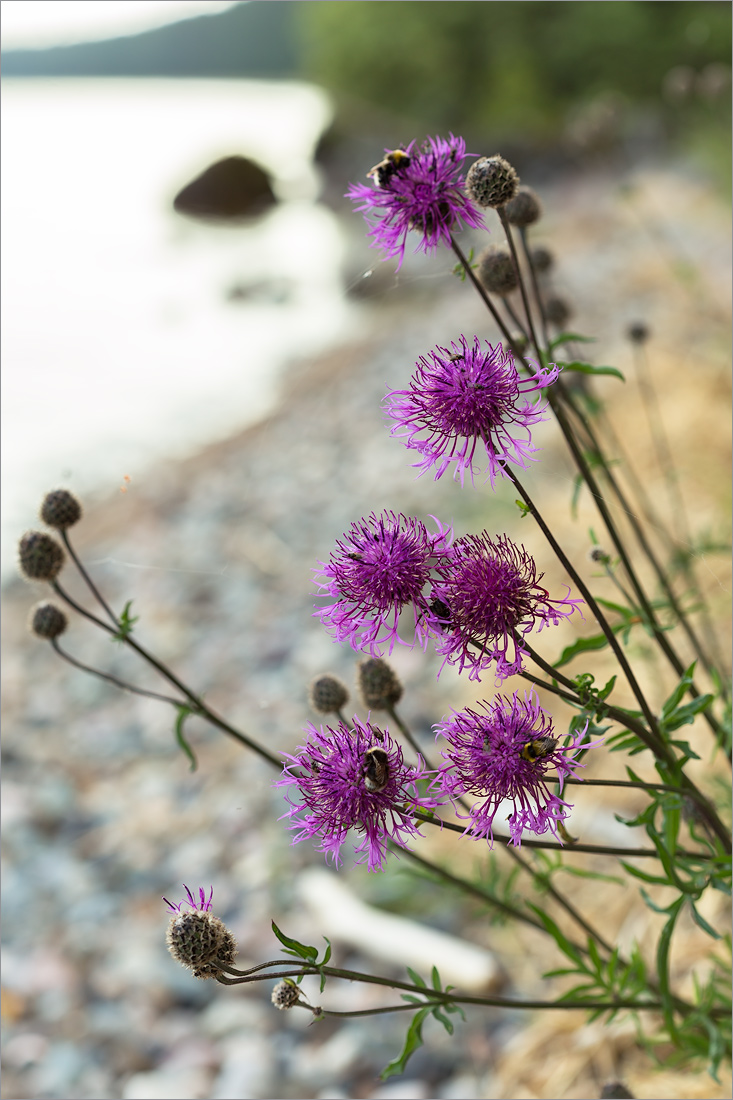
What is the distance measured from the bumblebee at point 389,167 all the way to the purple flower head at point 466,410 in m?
0.19

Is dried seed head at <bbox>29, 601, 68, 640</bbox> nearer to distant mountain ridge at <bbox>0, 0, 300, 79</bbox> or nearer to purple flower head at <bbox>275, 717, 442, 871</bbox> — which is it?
purple flower head at <bbox>275, 717, 442, 871</bbox>

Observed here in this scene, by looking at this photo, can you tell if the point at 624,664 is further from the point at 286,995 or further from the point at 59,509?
the point at 59,509

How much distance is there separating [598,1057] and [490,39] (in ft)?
32.7

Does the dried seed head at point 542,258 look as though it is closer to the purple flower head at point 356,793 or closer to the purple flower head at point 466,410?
the purple flower head at point 466,410

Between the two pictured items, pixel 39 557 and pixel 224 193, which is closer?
pixel 39 557

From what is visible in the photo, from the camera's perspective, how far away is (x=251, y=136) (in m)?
7.68

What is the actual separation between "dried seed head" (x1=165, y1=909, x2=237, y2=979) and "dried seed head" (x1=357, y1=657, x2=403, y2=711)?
1.33ft

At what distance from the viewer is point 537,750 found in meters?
0.72

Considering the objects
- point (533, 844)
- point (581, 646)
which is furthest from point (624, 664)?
point (533, 844)

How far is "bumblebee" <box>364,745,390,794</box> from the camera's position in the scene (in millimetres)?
728

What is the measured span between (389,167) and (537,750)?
52 cm

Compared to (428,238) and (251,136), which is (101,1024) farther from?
(251,136)

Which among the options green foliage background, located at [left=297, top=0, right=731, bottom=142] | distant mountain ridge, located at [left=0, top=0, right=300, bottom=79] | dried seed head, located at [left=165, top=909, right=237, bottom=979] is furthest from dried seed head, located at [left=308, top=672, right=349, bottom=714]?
green foliage background, located at [left=297, top=0, right=731, bottom=142]

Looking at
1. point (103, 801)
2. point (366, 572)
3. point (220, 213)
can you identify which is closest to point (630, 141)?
point (220, 213)
